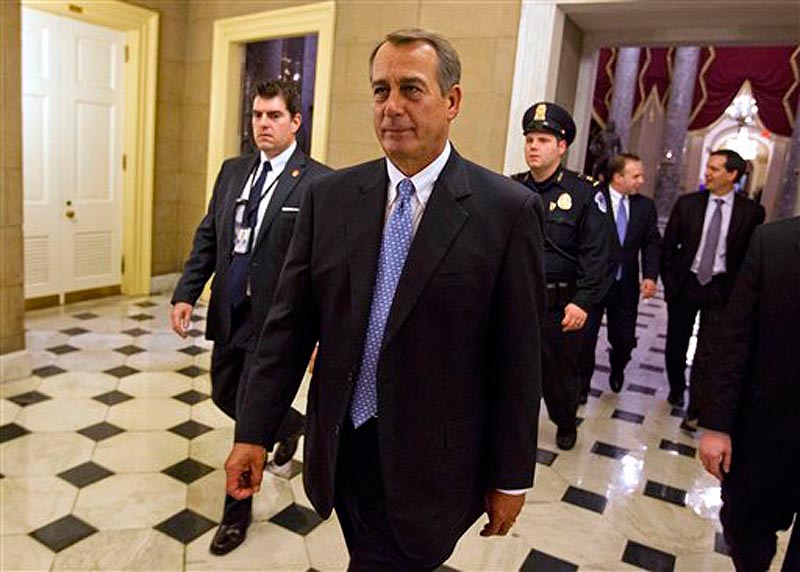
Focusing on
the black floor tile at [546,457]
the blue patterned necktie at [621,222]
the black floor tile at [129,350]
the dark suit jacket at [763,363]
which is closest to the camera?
the dark suit jacket at [763,363]

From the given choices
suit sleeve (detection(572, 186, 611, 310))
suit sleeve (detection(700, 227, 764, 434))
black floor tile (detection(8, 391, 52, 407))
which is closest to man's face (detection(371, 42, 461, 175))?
suit sleeve (detection(700, 227, 764, 434))

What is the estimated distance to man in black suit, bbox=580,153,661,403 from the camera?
13.8ft

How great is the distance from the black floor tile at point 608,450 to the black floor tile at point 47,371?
3347mm

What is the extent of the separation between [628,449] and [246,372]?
7.75 ft

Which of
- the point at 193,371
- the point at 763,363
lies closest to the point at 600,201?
the point at 763,363

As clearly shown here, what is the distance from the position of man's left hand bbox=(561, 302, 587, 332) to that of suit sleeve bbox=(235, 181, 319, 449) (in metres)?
1.86

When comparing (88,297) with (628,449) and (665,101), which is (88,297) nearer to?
(628,449)

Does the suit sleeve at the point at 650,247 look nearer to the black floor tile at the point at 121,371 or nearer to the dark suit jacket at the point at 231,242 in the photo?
the dark suit jacket at the point at 231,242

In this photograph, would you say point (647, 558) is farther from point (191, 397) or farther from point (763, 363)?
point (191, 397)

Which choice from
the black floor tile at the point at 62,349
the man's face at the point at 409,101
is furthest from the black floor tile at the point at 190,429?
the man's face at the point at 409,101

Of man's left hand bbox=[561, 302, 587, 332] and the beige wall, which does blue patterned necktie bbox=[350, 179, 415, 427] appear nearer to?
man's left hand bbox=[561, 302, 587, 332]

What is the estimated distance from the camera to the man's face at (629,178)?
4.21 meters

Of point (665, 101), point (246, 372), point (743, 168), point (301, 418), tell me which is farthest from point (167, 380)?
point (665, 101)

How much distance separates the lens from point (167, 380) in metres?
4.26
